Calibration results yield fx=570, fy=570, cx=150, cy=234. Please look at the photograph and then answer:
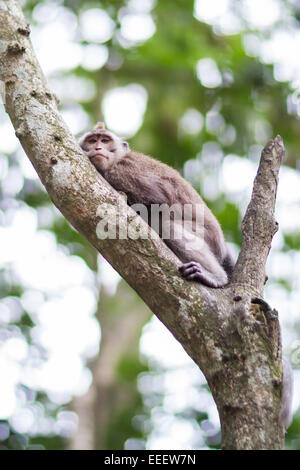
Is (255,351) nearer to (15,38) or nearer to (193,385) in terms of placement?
(15,38)

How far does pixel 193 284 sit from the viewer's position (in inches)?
143

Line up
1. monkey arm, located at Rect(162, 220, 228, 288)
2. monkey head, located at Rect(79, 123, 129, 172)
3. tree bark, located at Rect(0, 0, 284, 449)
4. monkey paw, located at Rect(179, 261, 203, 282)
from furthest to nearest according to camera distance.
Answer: monkey head, located at Rect(79, 123, 129, 172) < monkey arm, located at Rect(162, 220, 228, 288) < monkey paw, located at Rect(179, 261, 203, 282) < tree bark, located at Rect(0, 0, 284, 449)

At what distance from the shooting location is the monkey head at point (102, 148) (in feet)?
19.4

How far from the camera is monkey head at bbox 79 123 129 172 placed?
5922 millimetres

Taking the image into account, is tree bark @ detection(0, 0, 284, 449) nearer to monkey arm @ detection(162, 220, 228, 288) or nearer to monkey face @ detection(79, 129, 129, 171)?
monkey arm @ detection(162, 220, 228, 288)

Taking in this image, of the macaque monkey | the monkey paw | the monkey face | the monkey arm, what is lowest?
the monkey paw

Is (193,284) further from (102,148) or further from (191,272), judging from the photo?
(102,148)

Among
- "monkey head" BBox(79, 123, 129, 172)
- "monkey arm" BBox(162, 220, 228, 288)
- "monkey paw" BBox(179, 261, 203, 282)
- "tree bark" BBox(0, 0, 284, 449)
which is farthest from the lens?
"monkey head" BBox(79, 123, 129, 172)

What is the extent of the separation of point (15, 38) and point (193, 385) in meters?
9.26

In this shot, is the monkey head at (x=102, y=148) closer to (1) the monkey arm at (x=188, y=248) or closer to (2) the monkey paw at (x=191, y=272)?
(1) the monkey arm at (x=188, y=248)

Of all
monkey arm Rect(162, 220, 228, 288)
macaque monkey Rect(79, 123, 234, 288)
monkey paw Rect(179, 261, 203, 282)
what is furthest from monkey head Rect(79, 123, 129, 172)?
monkey paw Rect(179, 261, 203, 282)

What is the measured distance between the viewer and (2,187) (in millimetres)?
12461

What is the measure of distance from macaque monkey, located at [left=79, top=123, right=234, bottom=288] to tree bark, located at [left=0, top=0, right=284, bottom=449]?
3.45ft
